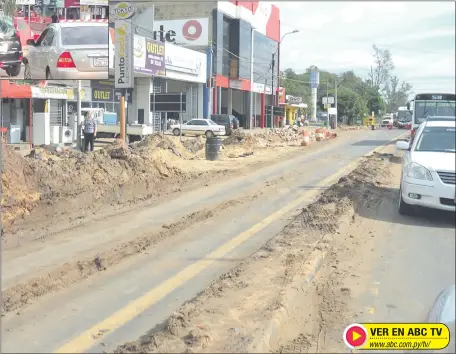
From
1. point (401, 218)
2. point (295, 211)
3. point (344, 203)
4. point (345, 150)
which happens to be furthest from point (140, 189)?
point (345, 150)

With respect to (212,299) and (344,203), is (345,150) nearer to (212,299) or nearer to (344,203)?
(344,203)

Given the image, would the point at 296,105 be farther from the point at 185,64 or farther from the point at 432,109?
the point at 185,64

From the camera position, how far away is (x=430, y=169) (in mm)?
2852

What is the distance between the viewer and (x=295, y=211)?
33.0ft

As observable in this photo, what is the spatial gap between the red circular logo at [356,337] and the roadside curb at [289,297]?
35.8 inches

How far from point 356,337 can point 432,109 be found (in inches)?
55.9

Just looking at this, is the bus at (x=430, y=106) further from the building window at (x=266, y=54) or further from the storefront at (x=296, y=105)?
the storefront at (x=296, y=105)

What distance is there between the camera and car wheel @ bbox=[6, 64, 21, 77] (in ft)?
39.4

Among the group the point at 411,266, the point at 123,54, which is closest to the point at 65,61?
the point at 411,266

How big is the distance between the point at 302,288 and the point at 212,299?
35.9 inches

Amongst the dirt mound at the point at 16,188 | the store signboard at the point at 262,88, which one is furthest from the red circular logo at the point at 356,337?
the store signboard at the point at 262,88

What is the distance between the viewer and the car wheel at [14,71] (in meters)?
12.0

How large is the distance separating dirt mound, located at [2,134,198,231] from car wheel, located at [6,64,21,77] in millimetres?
1791

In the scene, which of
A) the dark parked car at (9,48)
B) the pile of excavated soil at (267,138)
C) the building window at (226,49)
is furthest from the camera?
the building window at (226,49)
